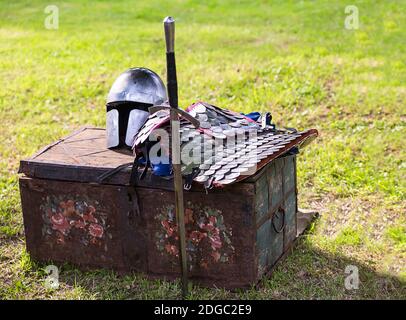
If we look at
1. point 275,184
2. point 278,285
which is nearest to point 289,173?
point 275,184

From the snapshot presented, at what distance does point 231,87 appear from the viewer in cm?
862

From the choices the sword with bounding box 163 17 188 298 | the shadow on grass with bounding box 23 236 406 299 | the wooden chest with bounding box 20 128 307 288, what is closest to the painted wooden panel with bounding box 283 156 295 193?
the wooden chest with bounding box 20 128 307 288

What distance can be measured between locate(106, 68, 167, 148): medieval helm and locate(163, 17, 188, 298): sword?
99cm

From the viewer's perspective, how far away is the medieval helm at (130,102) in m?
5.10

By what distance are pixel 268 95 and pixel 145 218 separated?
12.9 ft

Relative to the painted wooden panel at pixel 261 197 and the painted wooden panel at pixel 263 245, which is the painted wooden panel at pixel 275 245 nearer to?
the painted wooden panel at pixel 263 245

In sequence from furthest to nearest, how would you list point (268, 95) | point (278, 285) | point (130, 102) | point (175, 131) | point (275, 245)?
point (268, 95) → point (130, 102) → point (275, 245) → point (278, 285) → point (175, 131)

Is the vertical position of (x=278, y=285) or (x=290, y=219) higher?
(x=290, y=219)

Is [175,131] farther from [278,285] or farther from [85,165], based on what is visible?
[278,285]

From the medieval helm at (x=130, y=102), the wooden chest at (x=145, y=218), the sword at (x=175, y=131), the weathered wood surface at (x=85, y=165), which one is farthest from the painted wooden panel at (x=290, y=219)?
the medieval helm at (x=130, y=102)

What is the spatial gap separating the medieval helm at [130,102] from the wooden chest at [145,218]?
13 cm

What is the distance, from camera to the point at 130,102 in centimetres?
516

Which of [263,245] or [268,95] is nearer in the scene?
[263,245]

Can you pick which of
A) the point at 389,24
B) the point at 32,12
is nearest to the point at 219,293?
the point at 389,24
